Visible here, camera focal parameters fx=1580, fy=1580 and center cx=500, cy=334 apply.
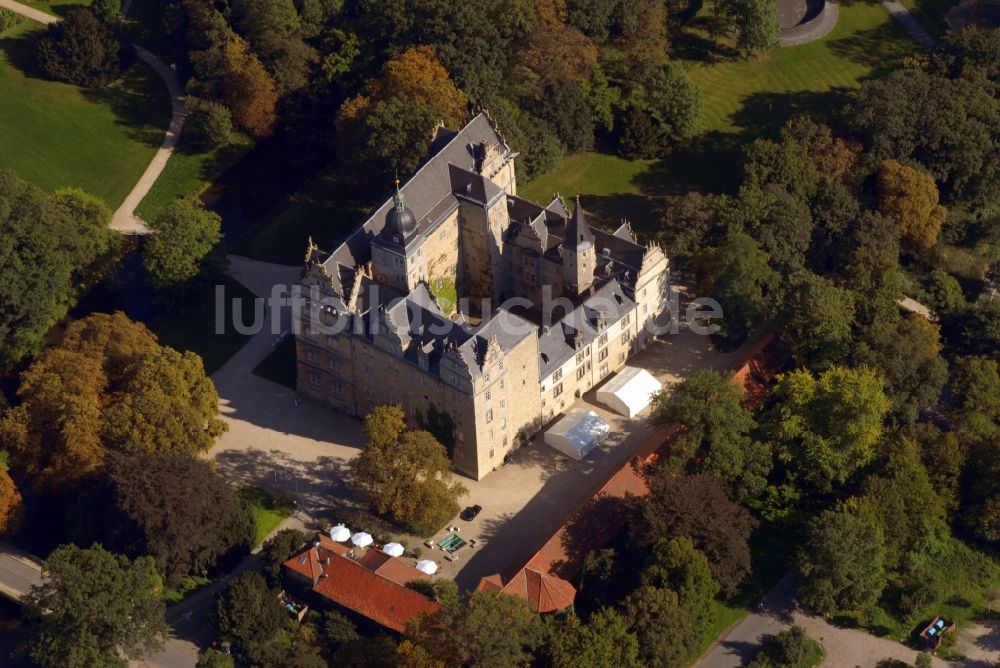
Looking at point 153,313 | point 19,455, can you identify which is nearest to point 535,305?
point 153,313

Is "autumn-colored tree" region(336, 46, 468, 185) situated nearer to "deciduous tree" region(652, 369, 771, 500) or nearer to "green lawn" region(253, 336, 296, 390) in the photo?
"green lawn" region(253, 336, 296, 390)

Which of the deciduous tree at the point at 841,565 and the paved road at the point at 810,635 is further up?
the deciduous tree at the point at 841,565

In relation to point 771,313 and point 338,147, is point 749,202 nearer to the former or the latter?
point 771,313

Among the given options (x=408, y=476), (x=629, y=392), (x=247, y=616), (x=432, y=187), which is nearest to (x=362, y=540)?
(x=408, y=476)

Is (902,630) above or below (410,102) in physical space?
below

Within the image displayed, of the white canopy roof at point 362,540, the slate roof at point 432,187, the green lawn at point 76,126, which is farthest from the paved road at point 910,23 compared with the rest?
the white canopy roof at point 362,540

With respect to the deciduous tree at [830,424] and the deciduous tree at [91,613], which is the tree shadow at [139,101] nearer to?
the deciduous tree at [91,613]

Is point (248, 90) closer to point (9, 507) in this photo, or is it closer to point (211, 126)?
point (211, 126)

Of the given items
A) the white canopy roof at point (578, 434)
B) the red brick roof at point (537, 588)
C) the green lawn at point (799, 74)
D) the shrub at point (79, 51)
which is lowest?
the red brick roof at point (537, 588)
